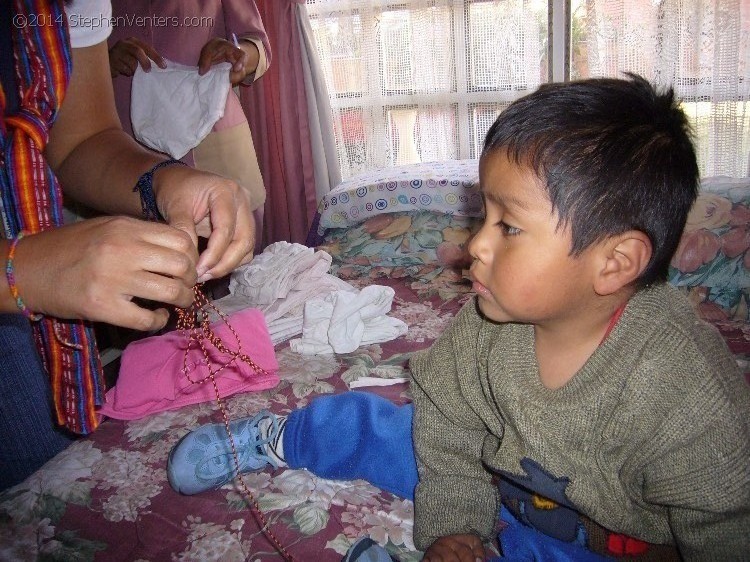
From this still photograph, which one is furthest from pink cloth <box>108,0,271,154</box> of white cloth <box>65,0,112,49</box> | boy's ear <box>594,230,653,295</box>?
boy's ear <box>594,230,653,295</box>

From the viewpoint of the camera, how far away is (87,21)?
1.17m

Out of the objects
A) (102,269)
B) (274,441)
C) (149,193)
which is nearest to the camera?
(102,269)

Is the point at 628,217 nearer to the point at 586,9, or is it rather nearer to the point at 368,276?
the point at 368,276

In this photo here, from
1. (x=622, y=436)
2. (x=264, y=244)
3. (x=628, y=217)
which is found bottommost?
(x=264, y=244)

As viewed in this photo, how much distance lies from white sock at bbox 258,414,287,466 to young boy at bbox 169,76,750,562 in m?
0.36

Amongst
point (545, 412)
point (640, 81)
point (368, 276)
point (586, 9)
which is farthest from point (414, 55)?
point (545, 412)

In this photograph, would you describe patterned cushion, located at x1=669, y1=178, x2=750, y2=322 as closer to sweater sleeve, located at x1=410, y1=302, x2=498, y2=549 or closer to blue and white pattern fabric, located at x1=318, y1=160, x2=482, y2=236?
blue and white pattern fabric, located at x1=318, y1=160, x2=482, y2=236

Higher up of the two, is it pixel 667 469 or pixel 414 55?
pixel 414 55

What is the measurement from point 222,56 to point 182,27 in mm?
244

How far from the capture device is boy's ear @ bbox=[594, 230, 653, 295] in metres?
0.87

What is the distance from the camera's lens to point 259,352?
5.49 ft

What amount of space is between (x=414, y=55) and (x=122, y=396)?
2209mm

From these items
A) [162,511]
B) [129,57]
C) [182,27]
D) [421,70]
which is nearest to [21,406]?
[162,511]

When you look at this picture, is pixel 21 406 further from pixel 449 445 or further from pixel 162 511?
pixel 449 445
